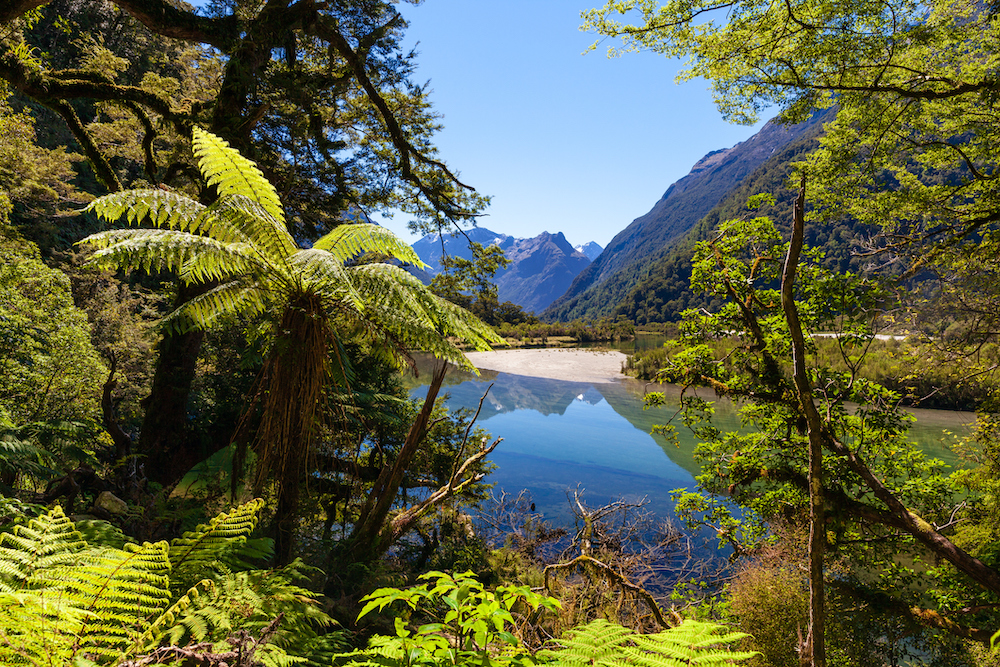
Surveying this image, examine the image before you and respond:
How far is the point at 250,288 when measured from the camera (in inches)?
95.2

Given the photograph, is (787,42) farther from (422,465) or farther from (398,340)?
(422,465)

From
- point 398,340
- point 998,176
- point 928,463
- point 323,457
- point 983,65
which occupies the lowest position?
point 323,457

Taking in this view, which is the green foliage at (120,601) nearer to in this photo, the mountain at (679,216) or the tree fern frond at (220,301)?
the tree fern frond at (220,301)

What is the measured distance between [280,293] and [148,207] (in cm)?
79

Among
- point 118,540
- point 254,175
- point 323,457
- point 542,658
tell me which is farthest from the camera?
point 323,457

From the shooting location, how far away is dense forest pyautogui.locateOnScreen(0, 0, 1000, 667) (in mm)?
2135

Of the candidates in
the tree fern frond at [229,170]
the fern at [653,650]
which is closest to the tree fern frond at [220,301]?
the tree fern frond at [229,170]

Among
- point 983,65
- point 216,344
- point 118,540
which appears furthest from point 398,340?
point 983,65

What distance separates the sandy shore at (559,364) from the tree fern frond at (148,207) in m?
26.8

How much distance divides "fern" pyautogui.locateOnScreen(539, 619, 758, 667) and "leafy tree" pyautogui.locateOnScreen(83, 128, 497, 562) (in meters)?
1.55

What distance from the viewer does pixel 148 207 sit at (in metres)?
2.26

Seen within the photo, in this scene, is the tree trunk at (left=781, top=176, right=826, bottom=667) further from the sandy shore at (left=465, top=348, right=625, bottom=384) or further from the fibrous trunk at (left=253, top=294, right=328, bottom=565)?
the sandy shore at (left=465, top=348, right=625, bottom=384)

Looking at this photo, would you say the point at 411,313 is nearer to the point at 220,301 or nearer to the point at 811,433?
the point at 220,301

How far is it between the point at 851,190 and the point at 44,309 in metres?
9.48
